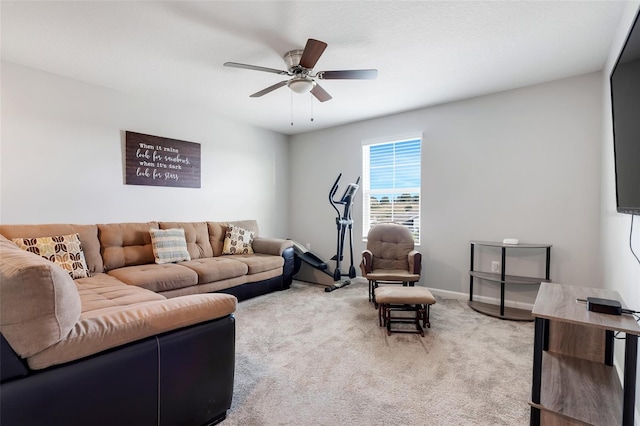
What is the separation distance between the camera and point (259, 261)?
384cm

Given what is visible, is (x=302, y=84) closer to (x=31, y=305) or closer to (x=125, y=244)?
(x=31, y=305)

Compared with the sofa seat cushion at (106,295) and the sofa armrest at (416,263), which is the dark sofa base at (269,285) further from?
the sofa armrest at (416,263)

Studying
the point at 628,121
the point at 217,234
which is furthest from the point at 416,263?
the point at 217,234

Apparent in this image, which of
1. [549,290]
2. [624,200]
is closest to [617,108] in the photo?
[624,200]

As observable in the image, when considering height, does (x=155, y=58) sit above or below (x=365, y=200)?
above

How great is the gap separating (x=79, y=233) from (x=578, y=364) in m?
4.15

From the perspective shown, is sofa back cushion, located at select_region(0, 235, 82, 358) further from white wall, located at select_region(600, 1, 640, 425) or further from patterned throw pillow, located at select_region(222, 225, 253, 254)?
patterned throw pillow, located at select_region(222, 225, 253, 254)

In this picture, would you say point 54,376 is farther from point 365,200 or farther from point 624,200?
point 365,200

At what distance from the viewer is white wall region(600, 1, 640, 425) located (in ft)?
5.57

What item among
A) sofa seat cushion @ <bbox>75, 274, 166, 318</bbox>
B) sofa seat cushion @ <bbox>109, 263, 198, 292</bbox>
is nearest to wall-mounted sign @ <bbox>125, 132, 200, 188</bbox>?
sofa seat cushion @ <bbox>109, 263, 198, 292</bbox>

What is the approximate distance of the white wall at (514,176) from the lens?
304 centimetres

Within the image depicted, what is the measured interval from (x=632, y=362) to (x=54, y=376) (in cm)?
216

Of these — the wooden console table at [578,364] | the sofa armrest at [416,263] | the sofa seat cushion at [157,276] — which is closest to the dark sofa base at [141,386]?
the wooden console table at [578,364]

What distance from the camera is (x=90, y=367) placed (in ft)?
3.72
